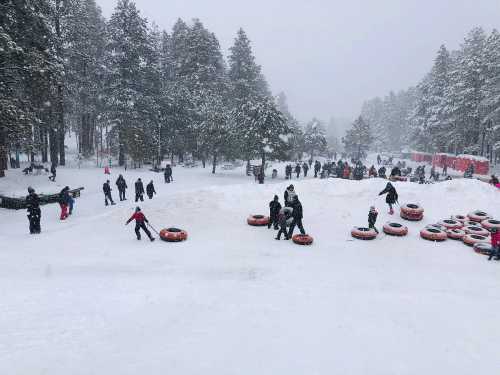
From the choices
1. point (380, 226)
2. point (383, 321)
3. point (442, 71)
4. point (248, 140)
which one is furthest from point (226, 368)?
point (442, 71)

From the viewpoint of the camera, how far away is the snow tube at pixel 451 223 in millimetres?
15531

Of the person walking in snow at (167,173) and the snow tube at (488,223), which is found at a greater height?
the person walking in snow at (167,173)

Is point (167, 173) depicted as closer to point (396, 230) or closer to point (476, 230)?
point (396, 230)

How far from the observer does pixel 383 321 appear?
26.5ft

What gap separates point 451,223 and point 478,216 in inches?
71.9

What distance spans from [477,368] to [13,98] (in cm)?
2139

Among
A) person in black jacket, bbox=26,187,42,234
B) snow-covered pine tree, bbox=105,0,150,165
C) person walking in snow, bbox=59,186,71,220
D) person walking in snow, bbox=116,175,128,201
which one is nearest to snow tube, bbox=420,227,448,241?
person in black jacket, bbox=26,187,42,234

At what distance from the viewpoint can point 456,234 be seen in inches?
574

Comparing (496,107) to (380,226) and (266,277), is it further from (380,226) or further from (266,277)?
(266,277)

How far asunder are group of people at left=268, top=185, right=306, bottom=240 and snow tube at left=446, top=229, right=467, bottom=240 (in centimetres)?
657

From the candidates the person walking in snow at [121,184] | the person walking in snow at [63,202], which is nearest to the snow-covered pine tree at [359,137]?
the person walking in snow at [121,184]

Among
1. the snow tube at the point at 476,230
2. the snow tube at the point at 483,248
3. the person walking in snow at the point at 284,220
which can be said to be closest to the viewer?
the snow tube at the point at 483,248

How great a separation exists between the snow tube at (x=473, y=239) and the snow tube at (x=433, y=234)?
2.48ft

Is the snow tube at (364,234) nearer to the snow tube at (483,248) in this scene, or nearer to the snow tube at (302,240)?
the snow tube at (302,240)
